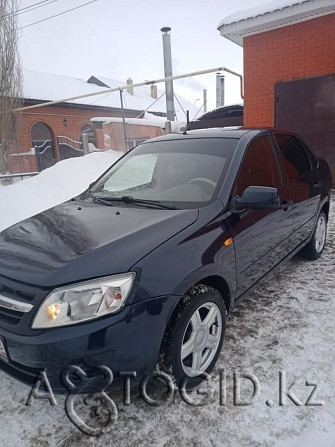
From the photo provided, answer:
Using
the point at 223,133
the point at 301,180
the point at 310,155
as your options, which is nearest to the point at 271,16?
the point at 310,155

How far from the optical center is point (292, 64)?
7523 mm

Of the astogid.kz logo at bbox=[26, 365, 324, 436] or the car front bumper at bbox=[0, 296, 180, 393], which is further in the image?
the astogid.kz logo at bbox=[26, 365, 324, 436]

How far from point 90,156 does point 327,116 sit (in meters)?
6.98

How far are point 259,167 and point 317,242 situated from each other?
180 cm

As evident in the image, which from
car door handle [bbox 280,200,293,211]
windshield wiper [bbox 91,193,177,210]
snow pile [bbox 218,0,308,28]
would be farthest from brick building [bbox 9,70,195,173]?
car door handle [bbox 280,200,293,211]

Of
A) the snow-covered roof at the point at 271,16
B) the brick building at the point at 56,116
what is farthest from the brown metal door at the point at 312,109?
the brick building at the point at 56,116

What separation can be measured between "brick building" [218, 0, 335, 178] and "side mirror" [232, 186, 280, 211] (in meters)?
6.02

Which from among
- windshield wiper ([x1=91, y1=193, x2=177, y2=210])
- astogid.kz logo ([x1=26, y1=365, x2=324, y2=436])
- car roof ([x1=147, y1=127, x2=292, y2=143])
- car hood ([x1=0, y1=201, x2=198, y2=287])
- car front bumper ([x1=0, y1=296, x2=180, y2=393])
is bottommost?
astogid.kz logo ([x1=26, y1=365, x2=324, y2=436])

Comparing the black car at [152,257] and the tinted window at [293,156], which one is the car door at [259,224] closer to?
the black car at [152,257]

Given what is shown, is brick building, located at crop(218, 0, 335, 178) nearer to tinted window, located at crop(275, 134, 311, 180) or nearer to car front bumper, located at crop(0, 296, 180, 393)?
tinted window, located at crop(275, 134, 311, 180)

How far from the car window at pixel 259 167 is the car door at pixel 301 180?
23 centimetres

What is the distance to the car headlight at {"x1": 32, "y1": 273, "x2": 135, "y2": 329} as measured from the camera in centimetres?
167

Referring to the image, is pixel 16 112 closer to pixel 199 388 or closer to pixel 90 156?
pixel 90 156

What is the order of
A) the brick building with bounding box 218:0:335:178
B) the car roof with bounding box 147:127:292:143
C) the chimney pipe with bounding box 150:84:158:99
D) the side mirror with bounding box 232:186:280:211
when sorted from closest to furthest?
the side mirror with bounding box 232:186:280:211
the car roof with bounding box 147:127:292:143
the brick building with bounding box 218:0:335:178
the chimney pipe with bounding box 150:84:158:99
